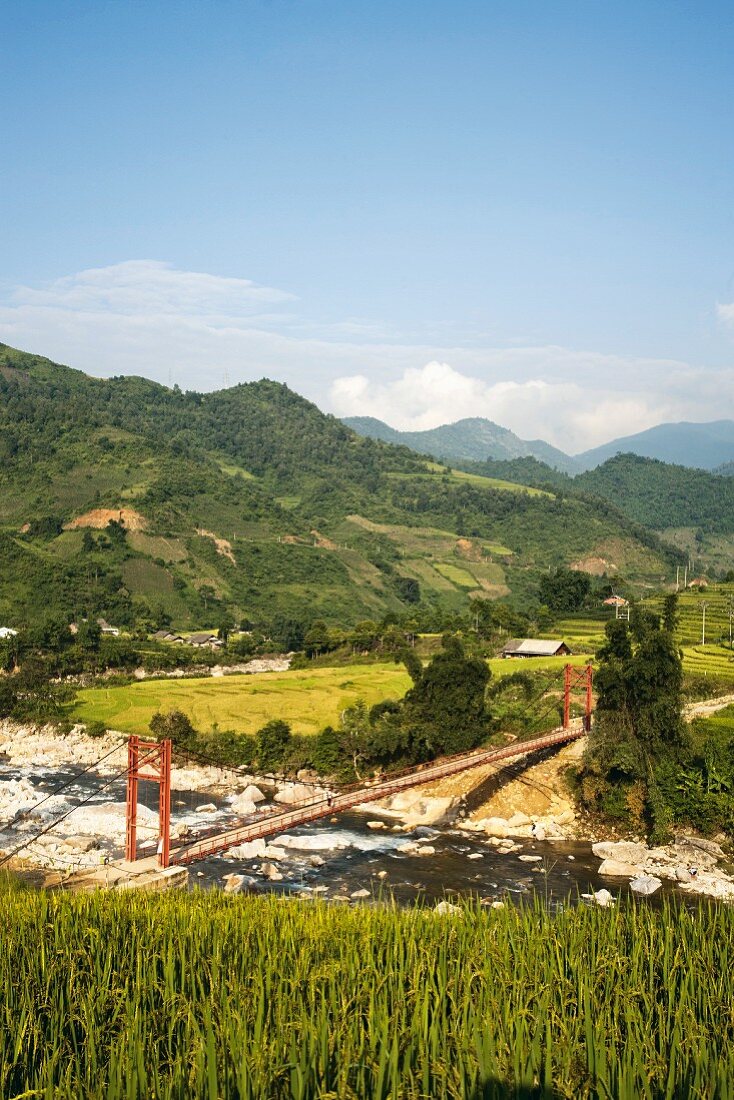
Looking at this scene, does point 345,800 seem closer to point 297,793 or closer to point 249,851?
point 249,851

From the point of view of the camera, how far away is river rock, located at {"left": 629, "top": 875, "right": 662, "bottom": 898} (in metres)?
28.3

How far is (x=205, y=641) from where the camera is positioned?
87.7m

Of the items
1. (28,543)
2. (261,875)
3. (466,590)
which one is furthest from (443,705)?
(466,590)

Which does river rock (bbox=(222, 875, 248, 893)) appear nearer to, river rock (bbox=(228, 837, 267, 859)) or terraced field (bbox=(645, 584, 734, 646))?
river rock (bbox=(228, 837, 267, 859))

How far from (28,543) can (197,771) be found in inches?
2666

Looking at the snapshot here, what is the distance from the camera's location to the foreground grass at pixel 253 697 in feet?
166

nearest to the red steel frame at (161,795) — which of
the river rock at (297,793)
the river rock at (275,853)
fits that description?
the river rock at (275,853)

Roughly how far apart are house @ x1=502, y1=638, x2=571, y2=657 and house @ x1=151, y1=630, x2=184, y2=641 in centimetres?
3401

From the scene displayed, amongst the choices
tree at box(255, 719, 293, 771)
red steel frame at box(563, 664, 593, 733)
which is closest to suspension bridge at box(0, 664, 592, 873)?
red steel frame at box(563, 664, 593, 733)

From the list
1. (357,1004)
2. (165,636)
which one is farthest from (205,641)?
(357,1004)

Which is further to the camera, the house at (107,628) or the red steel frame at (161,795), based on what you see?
the house at (107,628)

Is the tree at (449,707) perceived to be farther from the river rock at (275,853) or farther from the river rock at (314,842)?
the river rock at (275,853)

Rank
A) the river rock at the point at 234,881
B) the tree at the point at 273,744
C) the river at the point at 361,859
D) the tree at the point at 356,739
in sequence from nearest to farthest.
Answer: the river rock at the point at 234,881
the river at the point at 361,859
the tree at the point at 356,739
the tree at the point at 273,744

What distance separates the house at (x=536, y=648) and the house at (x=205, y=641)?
29.1 metres
